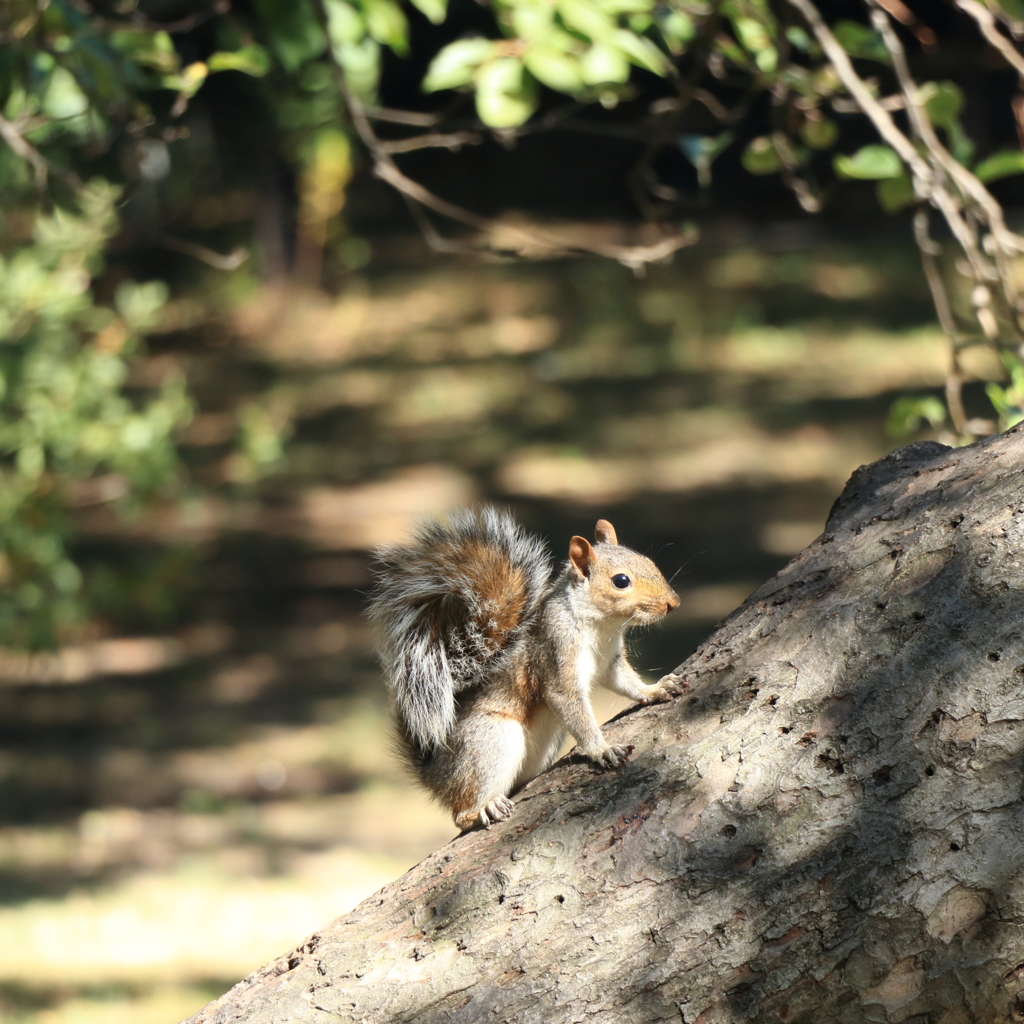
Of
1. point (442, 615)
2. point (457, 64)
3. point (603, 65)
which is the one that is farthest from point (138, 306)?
point (442, 615)

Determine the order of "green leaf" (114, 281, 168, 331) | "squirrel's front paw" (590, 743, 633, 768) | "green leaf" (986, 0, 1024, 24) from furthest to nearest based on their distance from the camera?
"green leaf" (114, 281, 168, 331), "green leaf" (986, 0, 1024, 24), "squirrel's front paw" (590, 743, 633, 768)

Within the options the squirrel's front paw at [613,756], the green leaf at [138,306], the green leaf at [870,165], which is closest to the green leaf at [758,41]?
the green leaf at [870,165]

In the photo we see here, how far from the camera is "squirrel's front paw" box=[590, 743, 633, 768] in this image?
148 centimetres

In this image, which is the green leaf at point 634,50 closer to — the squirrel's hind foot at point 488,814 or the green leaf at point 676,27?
the green leaf at point 676,27

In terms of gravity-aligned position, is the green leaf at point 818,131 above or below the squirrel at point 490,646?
above

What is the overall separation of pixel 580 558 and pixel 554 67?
812 millimetres

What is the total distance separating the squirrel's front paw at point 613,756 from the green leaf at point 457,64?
1.18 m

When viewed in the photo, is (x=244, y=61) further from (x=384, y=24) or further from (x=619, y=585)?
(x=619, y=585)

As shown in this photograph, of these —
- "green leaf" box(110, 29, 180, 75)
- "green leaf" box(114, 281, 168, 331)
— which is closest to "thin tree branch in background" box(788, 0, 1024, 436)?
"green leaf" box(110, 29, 180, 75)

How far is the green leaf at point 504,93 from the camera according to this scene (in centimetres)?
200

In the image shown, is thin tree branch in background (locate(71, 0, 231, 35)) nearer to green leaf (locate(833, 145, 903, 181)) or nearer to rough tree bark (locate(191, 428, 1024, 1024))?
green leaf (locate(833, 145, 903, 181))

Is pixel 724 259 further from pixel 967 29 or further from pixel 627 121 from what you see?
pixel 967 29

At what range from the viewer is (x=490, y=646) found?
6.10 ft

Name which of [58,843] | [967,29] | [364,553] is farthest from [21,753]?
[967,29]
